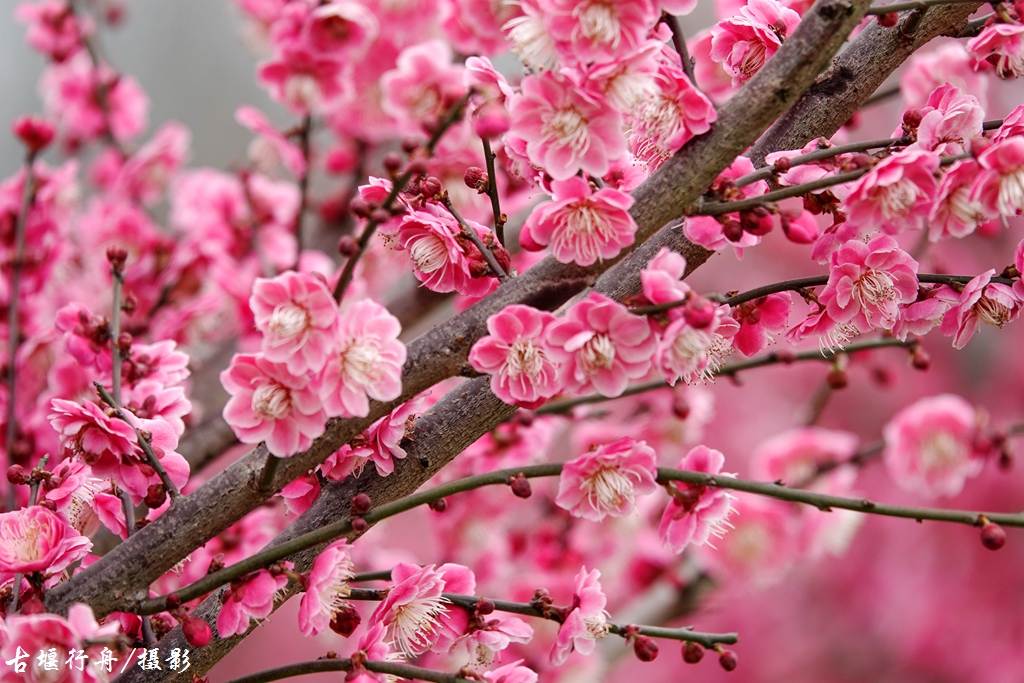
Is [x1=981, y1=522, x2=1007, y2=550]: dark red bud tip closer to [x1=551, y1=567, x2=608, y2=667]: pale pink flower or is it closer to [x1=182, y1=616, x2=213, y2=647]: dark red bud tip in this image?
[x1=551, y1=567, x2=608, y2=667]: pale pink flower

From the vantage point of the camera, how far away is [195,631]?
33.2 inches

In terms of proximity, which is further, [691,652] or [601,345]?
[691,652]

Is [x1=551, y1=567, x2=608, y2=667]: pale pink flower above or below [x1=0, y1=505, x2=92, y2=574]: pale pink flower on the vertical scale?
below

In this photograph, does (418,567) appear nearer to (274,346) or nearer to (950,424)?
(274,346)

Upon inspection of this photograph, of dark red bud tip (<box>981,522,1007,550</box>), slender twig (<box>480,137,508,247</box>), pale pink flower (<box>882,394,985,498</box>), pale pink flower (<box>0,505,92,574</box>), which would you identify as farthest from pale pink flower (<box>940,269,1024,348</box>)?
pale pink flower (<box>882,394,985,498</box>)

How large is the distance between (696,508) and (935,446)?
1.32m

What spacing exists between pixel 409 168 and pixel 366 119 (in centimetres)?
165

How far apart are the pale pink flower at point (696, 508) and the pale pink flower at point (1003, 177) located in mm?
395

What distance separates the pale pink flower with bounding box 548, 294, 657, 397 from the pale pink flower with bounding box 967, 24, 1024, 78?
1.77 ft

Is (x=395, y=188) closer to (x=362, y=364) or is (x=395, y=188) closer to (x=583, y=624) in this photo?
(x=362, y=364)

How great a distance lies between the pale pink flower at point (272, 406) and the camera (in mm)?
784

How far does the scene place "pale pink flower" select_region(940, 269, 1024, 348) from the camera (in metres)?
0.88

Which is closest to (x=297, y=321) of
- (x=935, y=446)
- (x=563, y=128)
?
(x=563, y=128)

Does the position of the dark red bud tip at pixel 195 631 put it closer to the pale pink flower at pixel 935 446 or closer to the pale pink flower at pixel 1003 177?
the pale pink flower at pixel 1003 177
